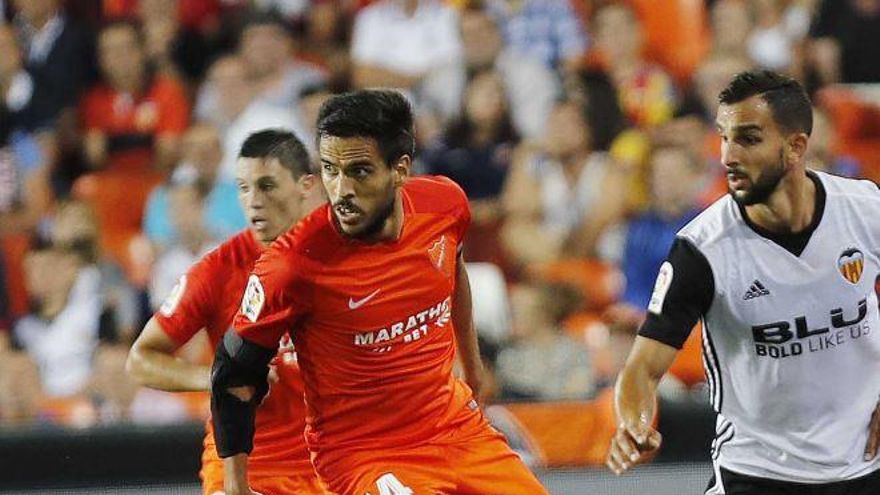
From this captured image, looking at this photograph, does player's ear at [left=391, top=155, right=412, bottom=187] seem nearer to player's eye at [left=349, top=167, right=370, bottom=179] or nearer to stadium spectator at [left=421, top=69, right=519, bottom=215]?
player's eye at [left=349, top=167, right=370, bottom=179]

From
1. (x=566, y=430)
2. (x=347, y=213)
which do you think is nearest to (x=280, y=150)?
(x=347, y=213)

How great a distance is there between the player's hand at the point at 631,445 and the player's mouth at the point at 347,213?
930mm

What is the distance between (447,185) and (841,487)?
1479mm

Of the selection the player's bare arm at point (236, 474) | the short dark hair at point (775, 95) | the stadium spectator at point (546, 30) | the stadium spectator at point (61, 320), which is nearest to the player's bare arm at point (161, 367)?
the player's bare arm at point (236, 474)

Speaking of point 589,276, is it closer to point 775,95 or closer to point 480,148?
point 480,148

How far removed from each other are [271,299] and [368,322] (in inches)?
12.5

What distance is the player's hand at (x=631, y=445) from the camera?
4.38m

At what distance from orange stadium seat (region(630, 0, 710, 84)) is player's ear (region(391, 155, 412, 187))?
5702 mm

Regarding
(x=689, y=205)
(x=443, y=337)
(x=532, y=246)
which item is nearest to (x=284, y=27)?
(x=532, y=246)

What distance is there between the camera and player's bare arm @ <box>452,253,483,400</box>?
527cm

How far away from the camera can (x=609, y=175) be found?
31.3ft

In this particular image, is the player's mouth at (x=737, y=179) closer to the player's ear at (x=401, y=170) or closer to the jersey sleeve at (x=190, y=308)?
the player's ear at (x=401, y=170)

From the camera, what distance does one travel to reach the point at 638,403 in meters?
4.53

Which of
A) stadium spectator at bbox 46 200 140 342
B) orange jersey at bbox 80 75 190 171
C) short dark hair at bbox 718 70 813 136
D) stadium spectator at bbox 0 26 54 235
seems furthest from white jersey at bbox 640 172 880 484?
stadium spectator at bbox 0 26 54 235
